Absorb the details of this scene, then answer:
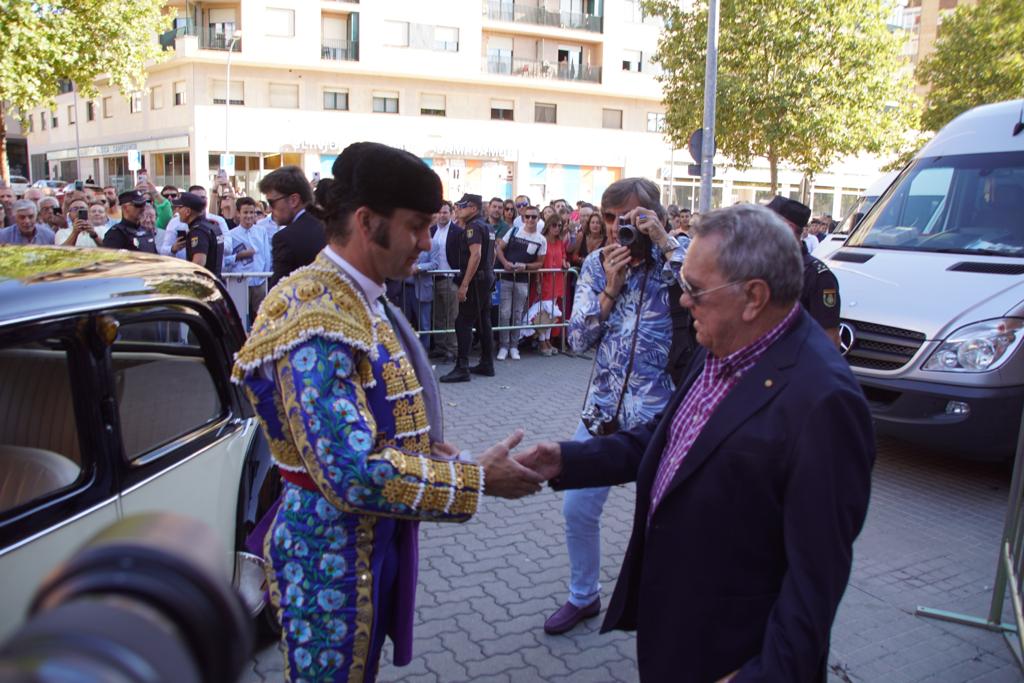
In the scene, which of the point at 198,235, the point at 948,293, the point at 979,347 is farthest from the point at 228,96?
the point at 979,347

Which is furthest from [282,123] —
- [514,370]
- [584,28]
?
[514,370]

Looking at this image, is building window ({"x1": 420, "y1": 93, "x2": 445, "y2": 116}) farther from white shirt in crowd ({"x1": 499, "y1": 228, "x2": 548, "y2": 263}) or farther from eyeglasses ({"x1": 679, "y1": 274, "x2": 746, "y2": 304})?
eyeglasses ({"x1": 679, "y1": 274, "x2": 746, "y2": 304})

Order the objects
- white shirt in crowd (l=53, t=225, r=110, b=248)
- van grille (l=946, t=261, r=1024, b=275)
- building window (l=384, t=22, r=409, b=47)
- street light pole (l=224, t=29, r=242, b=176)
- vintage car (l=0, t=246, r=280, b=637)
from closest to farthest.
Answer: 1. vintage car (l=0, t=246, r=280, b=637)
2. van grille (l=946, t=261, r=1024, b=275)
3. white shirt in crowd (l=53, t=225, r=110, b=248)
4. street light pole (l=224, t=29, r=242, b=176)
5. building window (l=384, t=22, r=409, b=47)

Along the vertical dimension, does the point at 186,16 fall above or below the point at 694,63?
above

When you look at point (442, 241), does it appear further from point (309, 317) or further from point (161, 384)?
point (309, 317)

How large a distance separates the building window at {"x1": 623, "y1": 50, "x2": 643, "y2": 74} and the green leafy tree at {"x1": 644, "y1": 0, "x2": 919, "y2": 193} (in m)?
18.8

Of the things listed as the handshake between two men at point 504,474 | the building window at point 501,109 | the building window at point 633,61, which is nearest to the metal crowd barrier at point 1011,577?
the handshake between two men at point 504,474

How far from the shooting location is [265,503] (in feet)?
11.6

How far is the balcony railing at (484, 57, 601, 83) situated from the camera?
142ft

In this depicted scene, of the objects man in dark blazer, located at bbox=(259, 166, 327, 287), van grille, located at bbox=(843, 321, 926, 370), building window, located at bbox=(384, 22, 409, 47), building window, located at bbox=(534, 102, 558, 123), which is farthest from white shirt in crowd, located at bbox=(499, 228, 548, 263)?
building window, located at bbox=(534, 102, 558, 123)

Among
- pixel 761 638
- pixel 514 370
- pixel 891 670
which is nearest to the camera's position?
pixel 761 638

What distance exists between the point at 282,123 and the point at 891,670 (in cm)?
3835

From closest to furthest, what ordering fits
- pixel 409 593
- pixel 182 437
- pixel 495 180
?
pixel 409 593, pixel 182 437, pixel 495 180

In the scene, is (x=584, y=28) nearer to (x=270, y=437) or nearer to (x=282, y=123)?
(x=282, y=123)
